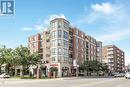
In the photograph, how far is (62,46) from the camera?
90125 millimetres

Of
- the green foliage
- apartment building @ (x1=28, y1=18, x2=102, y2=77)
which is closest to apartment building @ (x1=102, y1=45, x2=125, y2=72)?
apartment building @ (x1=28, y1=18, x2=102, y2=77)

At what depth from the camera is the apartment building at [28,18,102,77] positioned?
90250 millimetres

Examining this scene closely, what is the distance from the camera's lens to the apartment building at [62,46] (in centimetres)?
9025

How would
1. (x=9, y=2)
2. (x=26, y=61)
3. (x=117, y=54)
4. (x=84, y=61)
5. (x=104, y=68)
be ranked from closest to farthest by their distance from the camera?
(x=9, y=2), (x=26, y=61), (x=84, y=61), (x=104, y=68), (x=117, y=54)

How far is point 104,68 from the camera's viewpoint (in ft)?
391

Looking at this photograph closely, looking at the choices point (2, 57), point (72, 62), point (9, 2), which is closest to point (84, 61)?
point (72, 62)

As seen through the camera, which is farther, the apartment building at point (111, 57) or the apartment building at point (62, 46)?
the apartment building at point (111, 57)

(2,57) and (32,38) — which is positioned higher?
(32,38)

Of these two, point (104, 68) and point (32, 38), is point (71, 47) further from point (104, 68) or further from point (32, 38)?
point (104, 68)

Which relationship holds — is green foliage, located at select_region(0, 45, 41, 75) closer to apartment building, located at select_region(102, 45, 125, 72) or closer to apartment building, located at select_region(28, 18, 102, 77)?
apartment building, located at select_region(28, 18, 102, 77)

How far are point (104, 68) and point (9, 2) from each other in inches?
3864

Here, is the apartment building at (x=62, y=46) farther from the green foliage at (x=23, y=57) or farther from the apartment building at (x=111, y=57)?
the apartment building at (x=111, y=57)

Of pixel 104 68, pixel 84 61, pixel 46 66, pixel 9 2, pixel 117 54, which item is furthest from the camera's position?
pixel 117 54

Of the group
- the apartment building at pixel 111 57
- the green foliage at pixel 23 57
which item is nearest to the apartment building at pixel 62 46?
the green foliage at pixel 23 57
